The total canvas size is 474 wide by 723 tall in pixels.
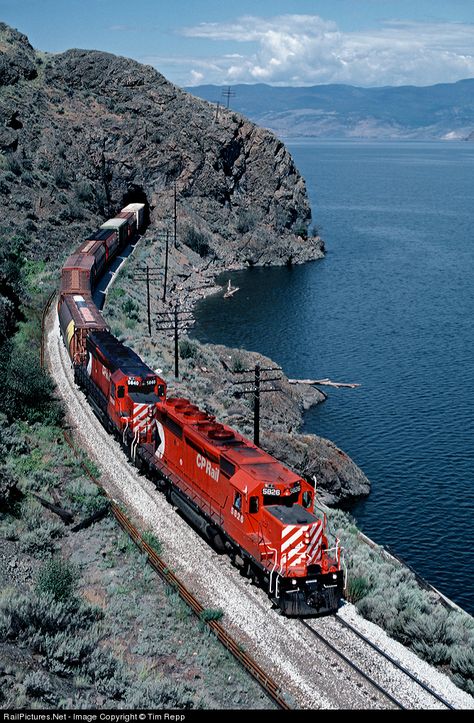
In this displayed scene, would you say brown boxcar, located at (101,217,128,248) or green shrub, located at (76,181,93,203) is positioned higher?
green shrub, located at (76,181,93,203)

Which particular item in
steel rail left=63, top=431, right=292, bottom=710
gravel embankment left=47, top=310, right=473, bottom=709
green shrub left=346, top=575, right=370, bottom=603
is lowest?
green shrub left=346, top=575, right=370, bottom=603

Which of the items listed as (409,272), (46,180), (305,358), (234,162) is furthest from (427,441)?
(234,162)

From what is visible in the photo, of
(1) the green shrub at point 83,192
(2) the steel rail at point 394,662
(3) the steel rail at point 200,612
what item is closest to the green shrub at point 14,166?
(1) the green shrub at point 83,192

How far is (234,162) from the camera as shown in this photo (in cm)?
12744

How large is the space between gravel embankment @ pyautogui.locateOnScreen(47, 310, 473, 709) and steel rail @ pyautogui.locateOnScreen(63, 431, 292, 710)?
39cm

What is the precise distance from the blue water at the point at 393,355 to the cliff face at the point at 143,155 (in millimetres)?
9515

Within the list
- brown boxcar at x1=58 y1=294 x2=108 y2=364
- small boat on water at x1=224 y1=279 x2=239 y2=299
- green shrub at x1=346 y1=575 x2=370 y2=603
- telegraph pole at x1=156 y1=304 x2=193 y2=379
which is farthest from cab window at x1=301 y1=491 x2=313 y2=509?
small boat on water at x1=224 y1=279 x2=239 y2=299

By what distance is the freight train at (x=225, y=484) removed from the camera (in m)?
21.8

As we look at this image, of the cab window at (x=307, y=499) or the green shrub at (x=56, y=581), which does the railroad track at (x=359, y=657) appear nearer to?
the cab window at (x=307, y=499)

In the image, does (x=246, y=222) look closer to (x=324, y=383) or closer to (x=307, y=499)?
(x=324, y=383)

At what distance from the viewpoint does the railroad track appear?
60.2 feet

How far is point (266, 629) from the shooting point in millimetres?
21062

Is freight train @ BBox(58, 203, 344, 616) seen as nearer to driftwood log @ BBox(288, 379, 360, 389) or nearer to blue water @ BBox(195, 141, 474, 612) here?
blue water @ BBox(195, 141, 474, 612)

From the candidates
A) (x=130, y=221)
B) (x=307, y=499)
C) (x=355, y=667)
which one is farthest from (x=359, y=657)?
(x=130, y=221)
